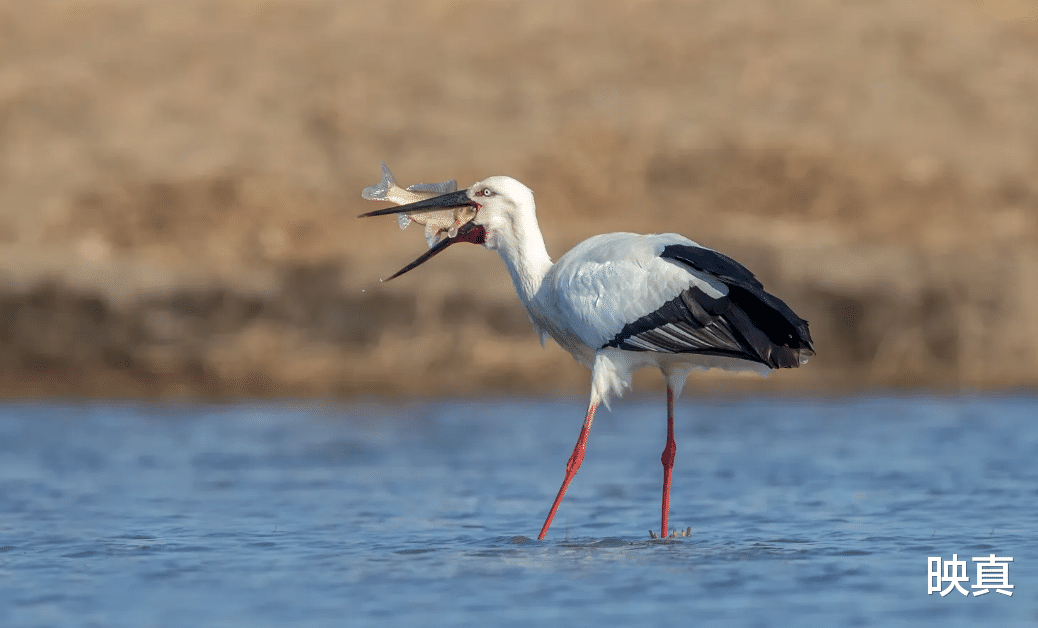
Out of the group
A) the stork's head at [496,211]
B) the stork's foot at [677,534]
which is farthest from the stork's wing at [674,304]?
the stork's foot at [677,534]

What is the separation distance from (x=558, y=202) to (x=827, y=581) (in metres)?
17.8

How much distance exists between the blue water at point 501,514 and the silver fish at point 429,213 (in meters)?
1.64

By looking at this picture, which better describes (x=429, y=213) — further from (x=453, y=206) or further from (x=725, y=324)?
(x=725, y=324)

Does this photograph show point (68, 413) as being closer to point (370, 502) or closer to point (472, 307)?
point (472, 307)

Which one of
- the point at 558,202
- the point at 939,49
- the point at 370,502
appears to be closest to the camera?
the point at 370,502

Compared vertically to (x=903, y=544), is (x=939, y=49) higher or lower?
higher

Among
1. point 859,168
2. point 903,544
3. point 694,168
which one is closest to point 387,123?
point 694,168

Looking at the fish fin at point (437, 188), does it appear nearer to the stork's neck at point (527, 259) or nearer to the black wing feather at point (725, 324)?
the stork's neck at point (527, 259)

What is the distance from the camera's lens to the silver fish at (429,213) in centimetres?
902

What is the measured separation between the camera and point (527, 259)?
8906 millimetres

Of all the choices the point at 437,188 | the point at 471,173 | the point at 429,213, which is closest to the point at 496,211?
the point at 429,213

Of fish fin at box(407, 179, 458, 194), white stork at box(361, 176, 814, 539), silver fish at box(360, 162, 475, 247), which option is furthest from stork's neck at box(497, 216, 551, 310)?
fish fin at box(407, 179, 458, 194)

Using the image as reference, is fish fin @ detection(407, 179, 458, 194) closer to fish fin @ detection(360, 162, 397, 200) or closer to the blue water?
fish fin @ detection(360, 162, 397, 200)

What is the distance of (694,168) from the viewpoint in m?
25.2
